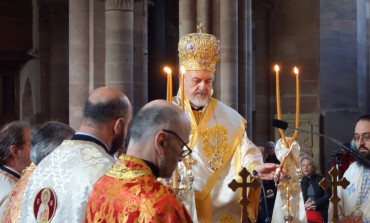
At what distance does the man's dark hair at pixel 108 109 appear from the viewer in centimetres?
443

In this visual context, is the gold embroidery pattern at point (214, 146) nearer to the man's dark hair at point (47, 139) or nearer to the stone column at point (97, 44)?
the man's dark hair at point (47, 139)

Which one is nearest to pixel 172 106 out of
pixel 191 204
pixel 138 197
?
pixel 138 197

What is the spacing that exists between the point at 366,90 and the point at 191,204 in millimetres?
15131

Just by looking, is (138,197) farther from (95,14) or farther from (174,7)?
(174,7)

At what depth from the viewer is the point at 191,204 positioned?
268 inches

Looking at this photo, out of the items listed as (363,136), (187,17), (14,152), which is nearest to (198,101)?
(363,136)

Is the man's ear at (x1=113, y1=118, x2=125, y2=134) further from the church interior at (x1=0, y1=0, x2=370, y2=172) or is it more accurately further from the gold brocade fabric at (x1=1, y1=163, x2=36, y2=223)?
the church interior at (x1=0, y1=0, x2=370, y2=172)

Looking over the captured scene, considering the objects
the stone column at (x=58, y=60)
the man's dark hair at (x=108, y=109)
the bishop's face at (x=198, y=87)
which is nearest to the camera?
the man's dark hair at (x=108, y=109)

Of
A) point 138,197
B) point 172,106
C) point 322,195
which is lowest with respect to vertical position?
point 322,195

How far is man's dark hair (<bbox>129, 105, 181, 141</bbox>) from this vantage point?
3779mm

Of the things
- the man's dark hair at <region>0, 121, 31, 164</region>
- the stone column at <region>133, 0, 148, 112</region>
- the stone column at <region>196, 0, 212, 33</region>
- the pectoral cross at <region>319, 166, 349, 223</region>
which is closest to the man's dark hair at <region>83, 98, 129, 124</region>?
the pectoral cross at <region>319, 166, 349, 223</region>

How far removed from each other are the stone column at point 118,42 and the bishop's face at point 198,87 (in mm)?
6953

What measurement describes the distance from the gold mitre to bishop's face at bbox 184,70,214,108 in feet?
0.16

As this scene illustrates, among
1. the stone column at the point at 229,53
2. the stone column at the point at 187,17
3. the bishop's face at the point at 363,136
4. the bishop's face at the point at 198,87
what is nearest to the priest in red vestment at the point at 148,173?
the bishop's face at the point at 363,136
